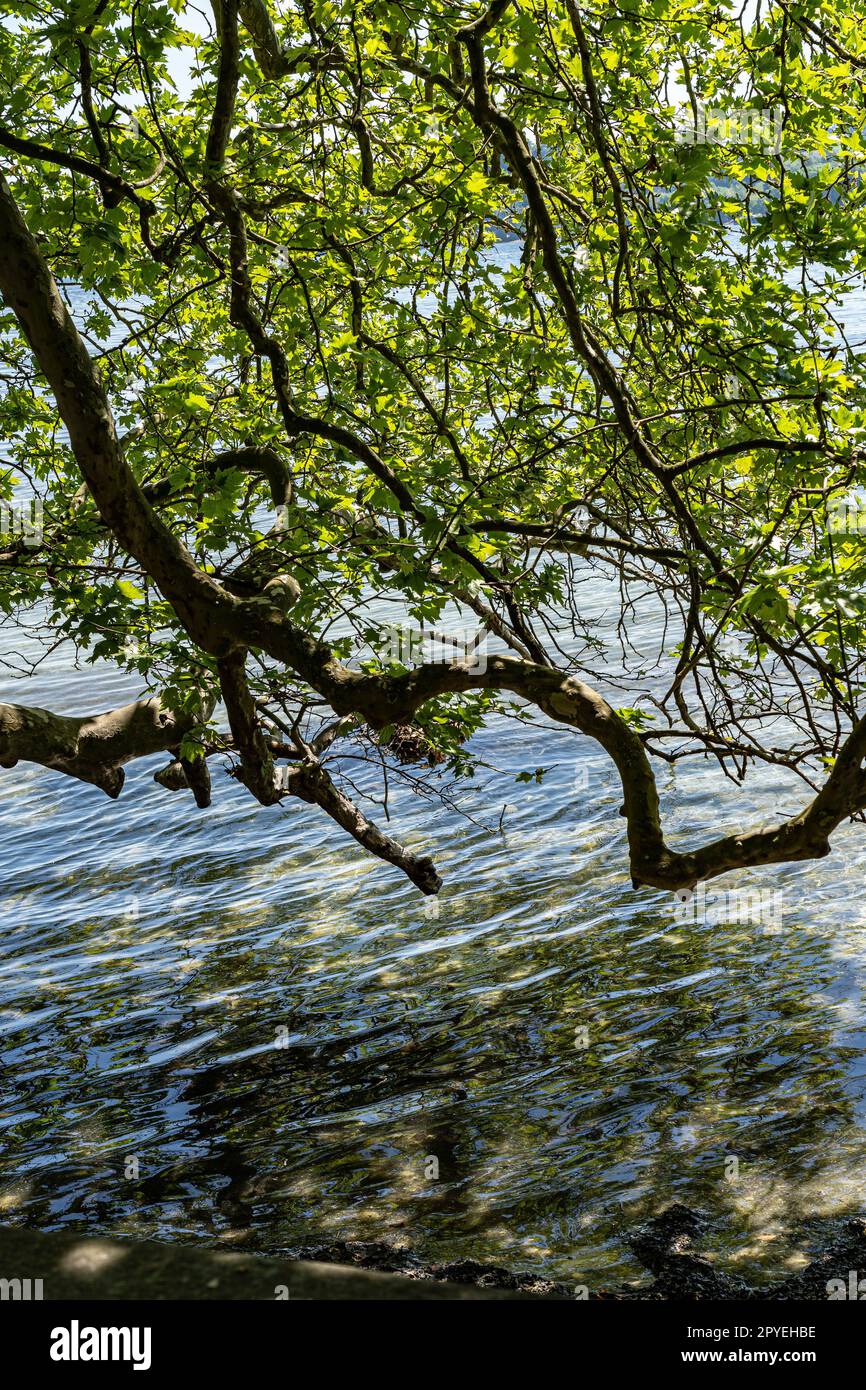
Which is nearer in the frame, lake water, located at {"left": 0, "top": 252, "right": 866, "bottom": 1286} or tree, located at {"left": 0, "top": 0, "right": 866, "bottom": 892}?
tree, located at {"left": 0, "top": 0, "right": 866, "bottom": 892}

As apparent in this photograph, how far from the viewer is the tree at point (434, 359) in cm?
496

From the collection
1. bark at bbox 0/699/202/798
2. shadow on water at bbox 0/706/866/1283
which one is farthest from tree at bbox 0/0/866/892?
shadow on water at bbox 0/706/866/1283

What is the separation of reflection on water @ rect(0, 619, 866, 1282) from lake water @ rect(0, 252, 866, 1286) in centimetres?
2

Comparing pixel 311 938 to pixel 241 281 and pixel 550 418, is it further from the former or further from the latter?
pixel 241 281

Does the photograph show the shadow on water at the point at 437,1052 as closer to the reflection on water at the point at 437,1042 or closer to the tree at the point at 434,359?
the reflection on water at the point at 437,1042

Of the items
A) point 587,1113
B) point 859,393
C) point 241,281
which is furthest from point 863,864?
point 241,281

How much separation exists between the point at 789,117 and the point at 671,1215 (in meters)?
5.06

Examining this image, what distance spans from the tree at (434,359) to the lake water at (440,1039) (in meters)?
1.71

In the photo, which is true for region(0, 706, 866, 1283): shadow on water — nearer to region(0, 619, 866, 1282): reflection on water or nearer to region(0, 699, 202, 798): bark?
region(0, 619, 866, 1282): reflection on water

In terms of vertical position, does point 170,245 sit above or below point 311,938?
above

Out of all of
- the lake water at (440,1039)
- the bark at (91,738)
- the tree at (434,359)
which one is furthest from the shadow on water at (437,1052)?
the bark at (91,738)

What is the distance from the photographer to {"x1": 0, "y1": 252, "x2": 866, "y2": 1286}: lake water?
6137 millimetres

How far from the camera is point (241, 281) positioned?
631 cm

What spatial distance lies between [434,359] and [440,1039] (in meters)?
4.44
